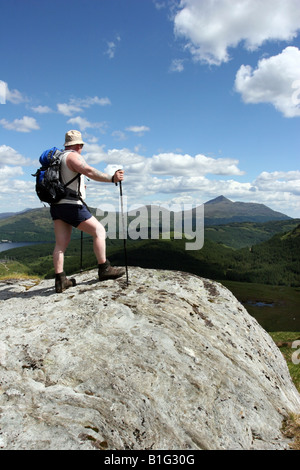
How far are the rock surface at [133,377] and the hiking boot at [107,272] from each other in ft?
2.33

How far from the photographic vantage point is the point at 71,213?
314 inches

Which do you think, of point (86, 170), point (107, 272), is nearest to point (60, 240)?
point (107, 272)

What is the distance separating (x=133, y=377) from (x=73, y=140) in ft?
20.1

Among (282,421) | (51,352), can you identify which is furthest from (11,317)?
(282,421)

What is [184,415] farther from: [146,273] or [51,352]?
[146,273]

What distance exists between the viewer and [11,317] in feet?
22.5

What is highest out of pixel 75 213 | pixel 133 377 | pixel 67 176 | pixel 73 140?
pixel 73 140

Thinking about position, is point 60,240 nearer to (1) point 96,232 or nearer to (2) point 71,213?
(2) point 71,213

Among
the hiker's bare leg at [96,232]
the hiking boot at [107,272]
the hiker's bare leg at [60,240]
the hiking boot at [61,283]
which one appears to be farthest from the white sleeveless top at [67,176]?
the hiking boot at [61,283]

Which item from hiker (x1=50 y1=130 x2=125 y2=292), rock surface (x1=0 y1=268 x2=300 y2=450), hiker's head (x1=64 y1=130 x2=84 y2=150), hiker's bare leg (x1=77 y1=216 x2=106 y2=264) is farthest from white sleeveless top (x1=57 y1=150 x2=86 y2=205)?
rock surface (x1=0 y1=268 x2=300 y2=450)

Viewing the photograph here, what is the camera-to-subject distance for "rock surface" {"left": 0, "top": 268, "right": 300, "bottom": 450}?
423cm

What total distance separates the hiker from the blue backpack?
0.12m

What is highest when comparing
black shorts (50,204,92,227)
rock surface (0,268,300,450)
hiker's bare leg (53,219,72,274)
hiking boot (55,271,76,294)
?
black shorts (50,204,92,227)

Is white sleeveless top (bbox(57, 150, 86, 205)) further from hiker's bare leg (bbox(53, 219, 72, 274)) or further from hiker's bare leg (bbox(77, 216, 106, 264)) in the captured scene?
hiker's bare leg (bbox(53, 219, 72, 274))
